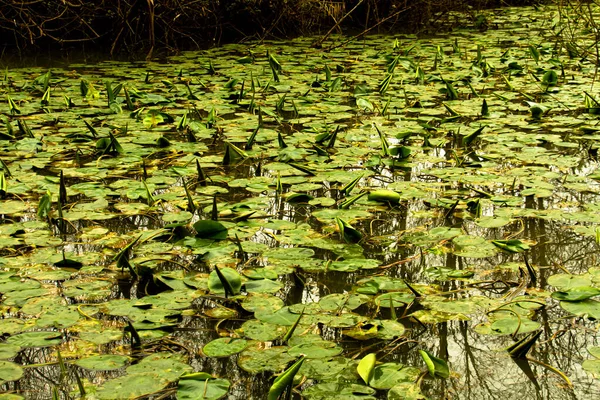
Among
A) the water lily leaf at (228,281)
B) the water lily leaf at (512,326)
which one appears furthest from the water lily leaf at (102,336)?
the water lily leaf at (512,326)

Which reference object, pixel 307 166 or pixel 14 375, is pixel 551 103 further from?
pixel 14 375

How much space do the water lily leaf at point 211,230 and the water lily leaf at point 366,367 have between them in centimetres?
77

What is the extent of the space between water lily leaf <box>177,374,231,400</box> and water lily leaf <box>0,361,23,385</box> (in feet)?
1.09

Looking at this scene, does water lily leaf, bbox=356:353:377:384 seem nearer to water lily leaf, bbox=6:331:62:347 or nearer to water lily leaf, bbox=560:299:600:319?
water lily leaf, bbox=560:299:600:319

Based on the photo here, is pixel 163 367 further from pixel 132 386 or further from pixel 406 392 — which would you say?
pixel 406 392

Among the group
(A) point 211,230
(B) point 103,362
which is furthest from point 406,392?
(A) point 211,230

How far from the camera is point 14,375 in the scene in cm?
144

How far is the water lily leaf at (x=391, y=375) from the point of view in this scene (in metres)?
1.38

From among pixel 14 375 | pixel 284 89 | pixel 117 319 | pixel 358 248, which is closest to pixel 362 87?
pixel 284 89

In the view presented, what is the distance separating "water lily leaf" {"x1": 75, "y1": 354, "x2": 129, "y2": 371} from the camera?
4.80 feet

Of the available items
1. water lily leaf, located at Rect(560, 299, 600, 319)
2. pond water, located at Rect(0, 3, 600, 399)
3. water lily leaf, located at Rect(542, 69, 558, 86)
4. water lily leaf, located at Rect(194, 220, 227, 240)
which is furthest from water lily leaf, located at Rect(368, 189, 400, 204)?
water lily leaf, located at Rect(542, 69, 558, 86)

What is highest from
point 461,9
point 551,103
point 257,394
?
point 461,9

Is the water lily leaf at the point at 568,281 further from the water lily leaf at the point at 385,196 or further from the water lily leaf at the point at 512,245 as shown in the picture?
the water lily leaf at the point at 385,196

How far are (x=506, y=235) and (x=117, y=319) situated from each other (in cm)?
113
